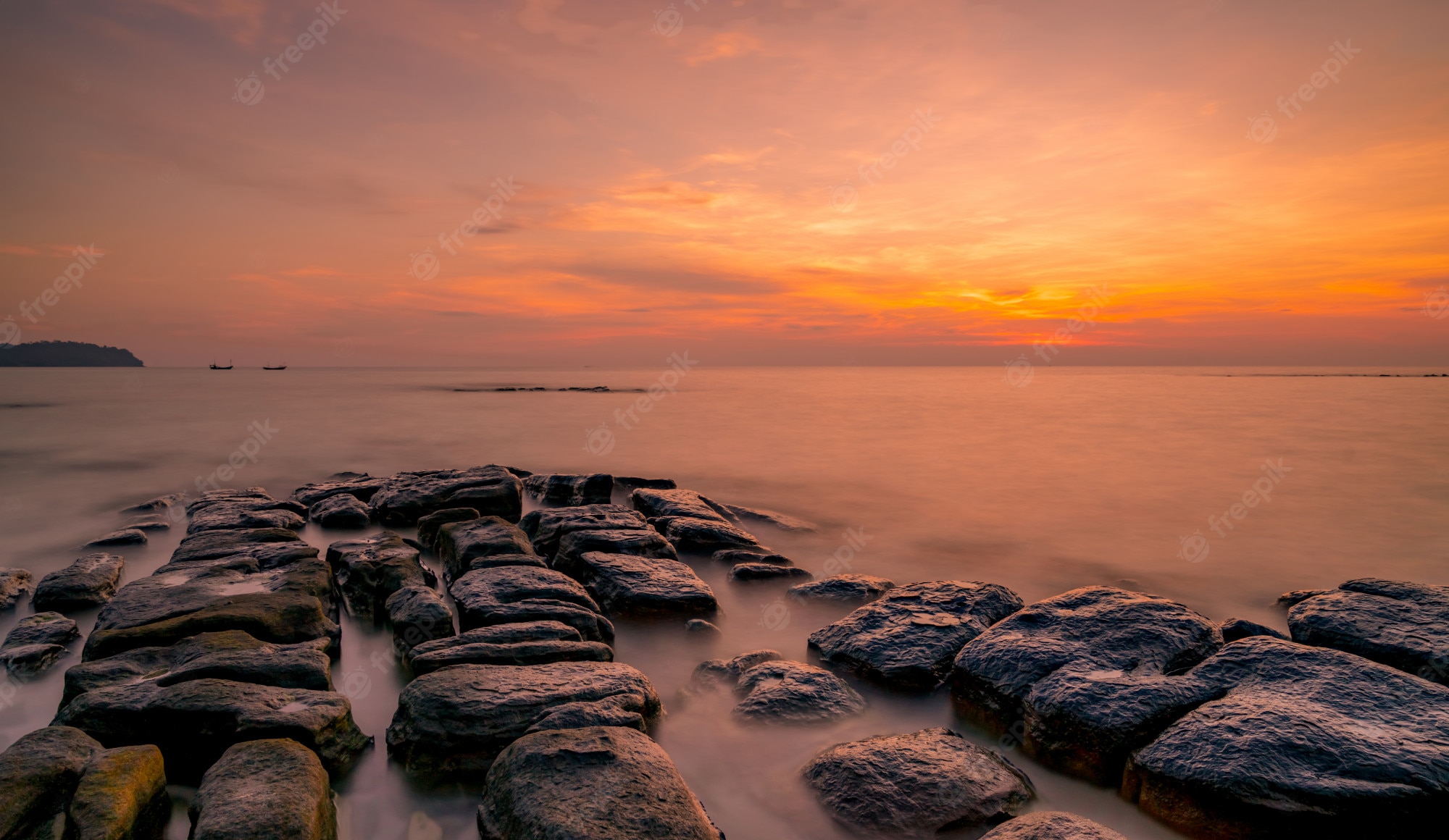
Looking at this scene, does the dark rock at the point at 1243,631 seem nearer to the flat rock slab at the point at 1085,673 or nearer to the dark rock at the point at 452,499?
the flat rock slab at the point at 1085,673

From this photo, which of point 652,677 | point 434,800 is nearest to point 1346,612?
point 652,677

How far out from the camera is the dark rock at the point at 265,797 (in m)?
3.00

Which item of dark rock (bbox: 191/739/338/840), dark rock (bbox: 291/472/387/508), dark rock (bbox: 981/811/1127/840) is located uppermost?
dark rock (bbox: 191/739/338/840)

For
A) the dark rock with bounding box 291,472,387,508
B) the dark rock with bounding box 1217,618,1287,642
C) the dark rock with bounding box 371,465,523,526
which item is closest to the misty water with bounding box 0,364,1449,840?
the dark rock with bounding box 371,465,523,526

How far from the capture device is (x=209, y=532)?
26.7 ft

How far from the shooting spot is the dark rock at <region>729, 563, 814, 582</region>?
816cm

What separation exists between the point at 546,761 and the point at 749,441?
792 inches

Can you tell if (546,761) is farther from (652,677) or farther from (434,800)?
(652,677)

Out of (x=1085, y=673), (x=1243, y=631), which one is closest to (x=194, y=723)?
(x=1085, y=673)

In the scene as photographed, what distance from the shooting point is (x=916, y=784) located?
12.5 ft

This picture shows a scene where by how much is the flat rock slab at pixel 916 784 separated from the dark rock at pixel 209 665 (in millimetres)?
3323

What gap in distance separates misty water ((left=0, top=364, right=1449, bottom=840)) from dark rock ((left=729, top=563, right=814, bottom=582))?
0.21 metres

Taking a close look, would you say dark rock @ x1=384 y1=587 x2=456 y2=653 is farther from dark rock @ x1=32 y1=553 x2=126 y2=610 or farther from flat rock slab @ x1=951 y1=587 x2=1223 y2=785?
flat rock slab @ x1=951 y1=587 x2=1223 y2=785
